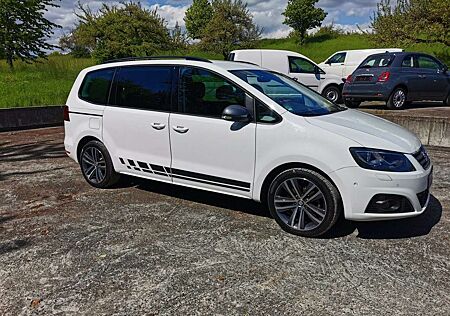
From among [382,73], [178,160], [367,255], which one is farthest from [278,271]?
[382,73]

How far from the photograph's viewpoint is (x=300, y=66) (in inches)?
488

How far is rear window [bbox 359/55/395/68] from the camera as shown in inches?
400

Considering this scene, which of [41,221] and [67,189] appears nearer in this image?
[41,221]

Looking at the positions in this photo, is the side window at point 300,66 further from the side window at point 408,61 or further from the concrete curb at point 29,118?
the concrete curb at point 29,118

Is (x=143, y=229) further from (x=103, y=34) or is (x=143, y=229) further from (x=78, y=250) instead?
(x=103, y=34)

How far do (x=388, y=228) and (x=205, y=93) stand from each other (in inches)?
93.2

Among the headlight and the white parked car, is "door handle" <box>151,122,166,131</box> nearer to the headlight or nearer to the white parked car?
the headlight

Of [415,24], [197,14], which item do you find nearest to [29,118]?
[415,24]

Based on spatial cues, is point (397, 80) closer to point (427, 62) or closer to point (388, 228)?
point (427, 62)

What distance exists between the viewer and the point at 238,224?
392cm

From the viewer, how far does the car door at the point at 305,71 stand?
12.2 m

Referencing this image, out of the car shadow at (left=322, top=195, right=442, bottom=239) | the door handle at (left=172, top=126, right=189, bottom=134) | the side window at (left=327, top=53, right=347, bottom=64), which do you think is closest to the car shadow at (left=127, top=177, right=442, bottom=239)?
the car shadow at (left=322, top=195, right=442, bottom=239)

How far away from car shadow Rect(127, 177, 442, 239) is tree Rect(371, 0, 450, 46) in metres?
19.3

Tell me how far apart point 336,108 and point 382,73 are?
6396 mm
